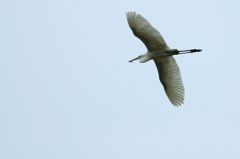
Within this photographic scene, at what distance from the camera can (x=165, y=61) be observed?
1355 cm

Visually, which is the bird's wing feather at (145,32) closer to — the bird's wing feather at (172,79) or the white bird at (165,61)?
the white bird at (165,61)

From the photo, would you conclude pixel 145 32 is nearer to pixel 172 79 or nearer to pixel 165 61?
pixel 165 61

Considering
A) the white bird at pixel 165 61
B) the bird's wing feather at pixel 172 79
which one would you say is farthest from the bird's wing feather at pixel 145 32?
the bird's wing feather at pixel 172 79

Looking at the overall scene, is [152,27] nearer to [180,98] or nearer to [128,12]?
[128,12]

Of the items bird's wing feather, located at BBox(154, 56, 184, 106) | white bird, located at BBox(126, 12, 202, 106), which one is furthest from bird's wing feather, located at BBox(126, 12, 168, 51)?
bird's wing feather, located at BBox(154, 56, 184, 106)

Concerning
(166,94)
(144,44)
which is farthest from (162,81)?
(144,44)

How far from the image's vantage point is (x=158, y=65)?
13.8 metres

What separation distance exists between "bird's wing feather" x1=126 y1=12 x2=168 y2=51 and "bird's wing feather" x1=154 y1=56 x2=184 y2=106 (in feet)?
2.03

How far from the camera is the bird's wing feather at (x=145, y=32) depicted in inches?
480

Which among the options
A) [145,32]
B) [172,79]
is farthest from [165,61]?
[145,32]

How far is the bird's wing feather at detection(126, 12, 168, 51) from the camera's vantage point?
12.2m

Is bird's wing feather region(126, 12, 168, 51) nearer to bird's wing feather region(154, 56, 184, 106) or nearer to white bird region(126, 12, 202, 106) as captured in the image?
white bird region(126, 12, 202, 106)

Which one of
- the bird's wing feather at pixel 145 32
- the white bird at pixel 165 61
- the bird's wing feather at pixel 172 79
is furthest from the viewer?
the bird's wing feather at pixel 172 79

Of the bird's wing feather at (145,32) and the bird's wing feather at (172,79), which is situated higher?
the bird's wing feather at (145,32)
